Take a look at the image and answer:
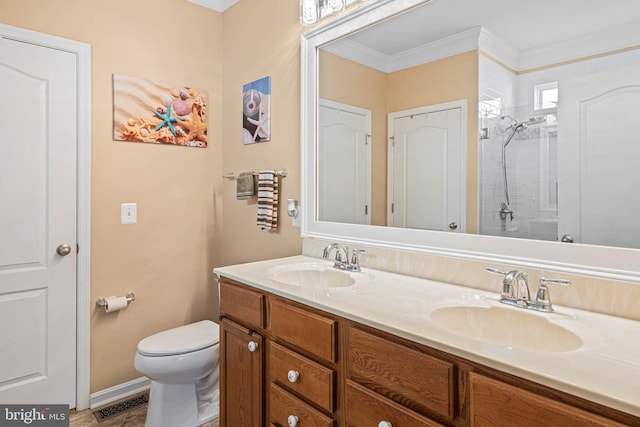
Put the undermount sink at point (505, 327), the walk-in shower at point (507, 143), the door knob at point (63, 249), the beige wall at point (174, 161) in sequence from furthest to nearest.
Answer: the beige wall at point (174, 161)
the door knob at point (63, 249)
the walk-in shower at point (507, 143)
the undermount sink at point (505, 327)

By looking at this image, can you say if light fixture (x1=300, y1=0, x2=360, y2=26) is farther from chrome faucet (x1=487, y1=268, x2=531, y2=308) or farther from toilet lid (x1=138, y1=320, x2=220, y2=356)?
toilet lid (x1=138, y1=320, x2=220, y2=356)

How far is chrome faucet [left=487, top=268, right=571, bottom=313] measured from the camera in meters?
1.08

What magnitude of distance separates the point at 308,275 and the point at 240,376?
51cm

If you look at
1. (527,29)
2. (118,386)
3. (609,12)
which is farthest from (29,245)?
(609,12)

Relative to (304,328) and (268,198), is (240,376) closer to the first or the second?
(304,328)

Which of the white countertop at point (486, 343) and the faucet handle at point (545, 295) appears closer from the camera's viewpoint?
Answer: the white countertop at point (486, 343)

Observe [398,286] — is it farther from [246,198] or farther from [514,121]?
[246,198]

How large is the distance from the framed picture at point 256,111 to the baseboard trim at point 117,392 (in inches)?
65.6

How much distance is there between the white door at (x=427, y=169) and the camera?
1.40 m

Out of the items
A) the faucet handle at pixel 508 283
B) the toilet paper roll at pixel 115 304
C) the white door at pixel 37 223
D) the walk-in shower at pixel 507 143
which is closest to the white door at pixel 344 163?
the walk-in shower at pixel 507 143

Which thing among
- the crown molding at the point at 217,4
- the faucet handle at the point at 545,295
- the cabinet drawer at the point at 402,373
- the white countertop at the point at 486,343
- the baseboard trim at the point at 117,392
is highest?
the crown molding at the point at 217,4

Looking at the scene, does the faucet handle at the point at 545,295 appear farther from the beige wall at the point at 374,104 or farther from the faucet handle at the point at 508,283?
the beige wall at the point at 374,104

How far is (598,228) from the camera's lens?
1092 millimetres

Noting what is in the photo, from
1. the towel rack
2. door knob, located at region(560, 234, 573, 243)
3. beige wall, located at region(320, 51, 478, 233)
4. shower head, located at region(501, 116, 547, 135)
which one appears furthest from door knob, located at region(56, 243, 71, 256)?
door knob, located at region(560, 234, 573, 243)
